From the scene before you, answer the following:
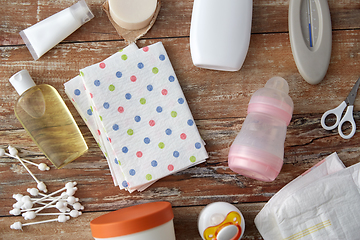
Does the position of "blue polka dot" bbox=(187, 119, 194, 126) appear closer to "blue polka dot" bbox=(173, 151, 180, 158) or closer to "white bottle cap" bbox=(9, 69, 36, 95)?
"blue polka dot" bbox=(173, 151, 180, 158)

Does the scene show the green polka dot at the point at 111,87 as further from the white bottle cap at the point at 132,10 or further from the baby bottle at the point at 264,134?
the baby bottle at the point at 264,134

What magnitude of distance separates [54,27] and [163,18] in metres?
0.24

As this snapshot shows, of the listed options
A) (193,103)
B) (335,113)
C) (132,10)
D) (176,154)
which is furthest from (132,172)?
(335,113)

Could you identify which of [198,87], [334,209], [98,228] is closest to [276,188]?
[334,209]

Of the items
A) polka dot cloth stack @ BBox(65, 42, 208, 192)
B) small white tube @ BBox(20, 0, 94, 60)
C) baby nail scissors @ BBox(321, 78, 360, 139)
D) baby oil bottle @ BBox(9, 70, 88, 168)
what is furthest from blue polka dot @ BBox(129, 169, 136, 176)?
baby nail scissors @ BBox(321, 78, 360, 139)

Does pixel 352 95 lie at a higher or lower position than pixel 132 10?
lower

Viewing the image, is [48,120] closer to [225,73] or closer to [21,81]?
[21,81]

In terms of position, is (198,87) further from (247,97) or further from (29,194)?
(29,194)

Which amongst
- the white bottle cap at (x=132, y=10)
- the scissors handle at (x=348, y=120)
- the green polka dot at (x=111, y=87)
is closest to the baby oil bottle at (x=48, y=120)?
the green polka dot at (x=111, y=87)

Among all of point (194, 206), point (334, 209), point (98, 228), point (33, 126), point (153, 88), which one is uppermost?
point (33, 126)

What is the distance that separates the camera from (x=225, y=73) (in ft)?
2.15

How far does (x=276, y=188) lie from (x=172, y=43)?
0.40 metres

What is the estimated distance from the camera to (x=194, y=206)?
0.65m

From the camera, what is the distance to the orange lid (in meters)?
0.50
